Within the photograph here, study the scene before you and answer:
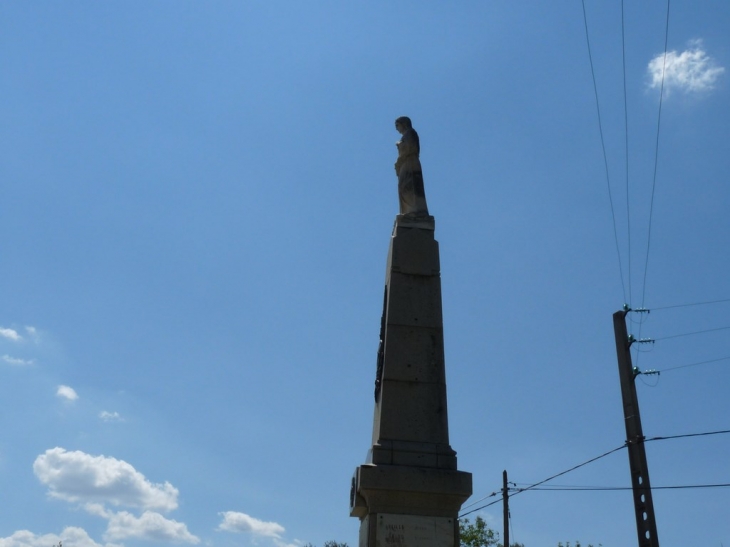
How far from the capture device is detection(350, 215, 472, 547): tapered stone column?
8.59m

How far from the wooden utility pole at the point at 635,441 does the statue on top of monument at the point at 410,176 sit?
788 centimetres

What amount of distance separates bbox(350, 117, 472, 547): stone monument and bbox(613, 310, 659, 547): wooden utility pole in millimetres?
7660

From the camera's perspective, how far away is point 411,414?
30.3ft

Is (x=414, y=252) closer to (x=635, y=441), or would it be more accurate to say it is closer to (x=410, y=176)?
(x=410, y=176)

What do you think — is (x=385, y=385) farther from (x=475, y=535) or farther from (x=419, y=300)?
(x=475, y=535)

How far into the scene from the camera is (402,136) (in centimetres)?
1138

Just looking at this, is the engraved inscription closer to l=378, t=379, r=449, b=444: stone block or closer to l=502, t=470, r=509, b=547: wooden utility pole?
l=378, t=379, r=449, b=444: stone block

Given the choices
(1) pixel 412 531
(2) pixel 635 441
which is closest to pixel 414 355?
(1) pixel 412 531

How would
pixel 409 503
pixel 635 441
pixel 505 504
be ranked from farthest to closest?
pixel 505 504 < pixel 635 441 < pixel 409 503

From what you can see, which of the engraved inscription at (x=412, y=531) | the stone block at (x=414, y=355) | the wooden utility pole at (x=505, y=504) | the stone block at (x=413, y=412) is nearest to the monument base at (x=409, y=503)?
the engraved inscription at (x=412, y=531)

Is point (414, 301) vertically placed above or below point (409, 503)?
above

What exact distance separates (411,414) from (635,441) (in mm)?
8194

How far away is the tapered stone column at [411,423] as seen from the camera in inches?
338

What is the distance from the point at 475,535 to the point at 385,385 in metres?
27.8
